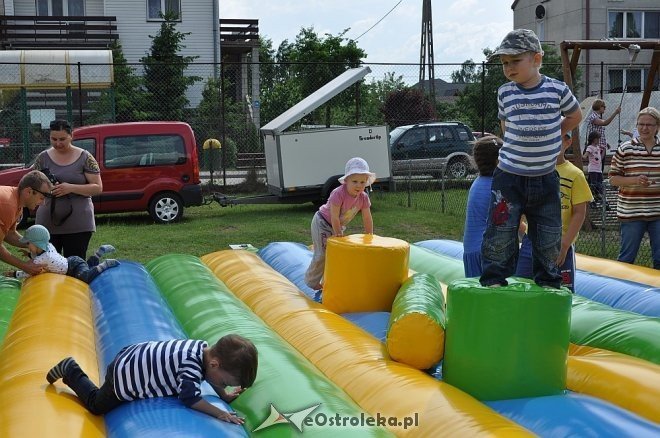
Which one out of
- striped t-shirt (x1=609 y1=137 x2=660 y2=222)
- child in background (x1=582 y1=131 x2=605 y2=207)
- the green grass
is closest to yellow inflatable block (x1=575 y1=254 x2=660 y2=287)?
striped t-shirt (x1=609 y1=137 x2=660 y2=222)

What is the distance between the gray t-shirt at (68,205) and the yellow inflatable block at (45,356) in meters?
0.66

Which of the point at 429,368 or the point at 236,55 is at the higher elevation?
the point at 236,55

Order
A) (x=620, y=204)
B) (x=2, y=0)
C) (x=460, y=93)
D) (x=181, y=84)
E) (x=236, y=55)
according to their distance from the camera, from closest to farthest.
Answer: (x=620, y=204), (x=181, y=84), (x=460, y=93), (x=2, y=0), (x=236, y=55)

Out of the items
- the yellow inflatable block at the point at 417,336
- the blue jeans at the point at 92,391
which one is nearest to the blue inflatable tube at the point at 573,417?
the yellow inflatable block at the point at 417,336

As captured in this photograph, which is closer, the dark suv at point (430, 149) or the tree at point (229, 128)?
the tree at point (229, 128)

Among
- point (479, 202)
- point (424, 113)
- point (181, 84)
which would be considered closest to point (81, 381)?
point (479, 202)

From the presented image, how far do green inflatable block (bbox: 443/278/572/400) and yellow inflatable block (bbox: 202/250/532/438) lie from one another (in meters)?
0.19

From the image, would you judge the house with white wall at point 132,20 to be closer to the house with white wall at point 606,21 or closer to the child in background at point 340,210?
the house with white wall at point 606,21

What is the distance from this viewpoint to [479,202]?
5695 millimetres

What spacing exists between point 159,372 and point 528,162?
87.2 inches

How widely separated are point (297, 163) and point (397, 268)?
330 inches

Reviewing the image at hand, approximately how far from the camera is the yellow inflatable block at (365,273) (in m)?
5.82

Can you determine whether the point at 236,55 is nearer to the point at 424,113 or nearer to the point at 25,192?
the point at 424,113


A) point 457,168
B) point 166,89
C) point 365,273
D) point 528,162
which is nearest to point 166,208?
point 166,89
